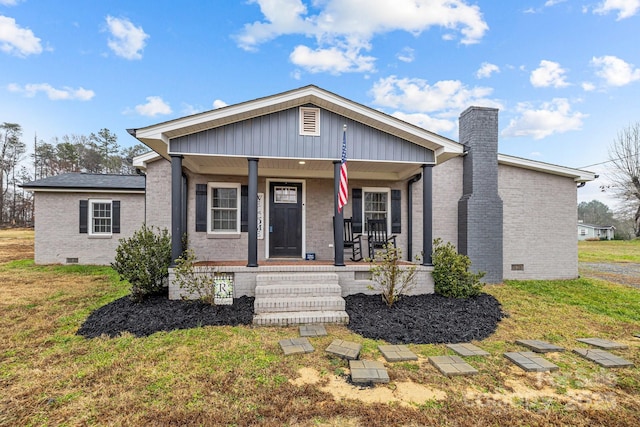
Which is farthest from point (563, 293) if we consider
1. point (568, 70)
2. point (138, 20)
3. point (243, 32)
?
point (138, 20)

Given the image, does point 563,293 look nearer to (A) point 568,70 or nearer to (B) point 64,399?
(B) point 64,399

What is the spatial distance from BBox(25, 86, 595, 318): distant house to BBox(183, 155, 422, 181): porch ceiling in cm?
4

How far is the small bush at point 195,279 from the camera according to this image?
5.19 metres

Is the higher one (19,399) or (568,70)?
(568,70)

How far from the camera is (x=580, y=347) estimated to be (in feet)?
12.3

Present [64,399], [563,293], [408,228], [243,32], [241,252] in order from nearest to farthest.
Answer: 1. [64,399]
2. [563,293]
3. [241,252]
4. [408,228]
5. [243,32]

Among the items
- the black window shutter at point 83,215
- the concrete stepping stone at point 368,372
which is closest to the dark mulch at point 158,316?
the concrete stepping stone at point 368,372

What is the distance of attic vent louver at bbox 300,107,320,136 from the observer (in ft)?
19.3

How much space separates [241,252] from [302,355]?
4.36 metres

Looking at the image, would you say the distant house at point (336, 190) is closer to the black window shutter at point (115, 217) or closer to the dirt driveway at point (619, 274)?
the dirt driveway at point (619, 274)

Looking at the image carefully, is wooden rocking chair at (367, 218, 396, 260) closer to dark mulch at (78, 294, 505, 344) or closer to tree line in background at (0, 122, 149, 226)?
dark mulch at (78, 294, 505, 344)

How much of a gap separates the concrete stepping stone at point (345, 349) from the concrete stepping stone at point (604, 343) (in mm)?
3090

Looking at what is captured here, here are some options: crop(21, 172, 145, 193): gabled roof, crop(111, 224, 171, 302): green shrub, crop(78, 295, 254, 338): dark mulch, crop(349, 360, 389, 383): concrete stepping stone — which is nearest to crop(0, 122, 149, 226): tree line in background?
crop(21, 172, 145, 193): gabled roof

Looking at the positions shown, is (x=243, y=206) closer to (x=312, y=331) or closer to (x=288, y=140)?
(x=288, y=140)
